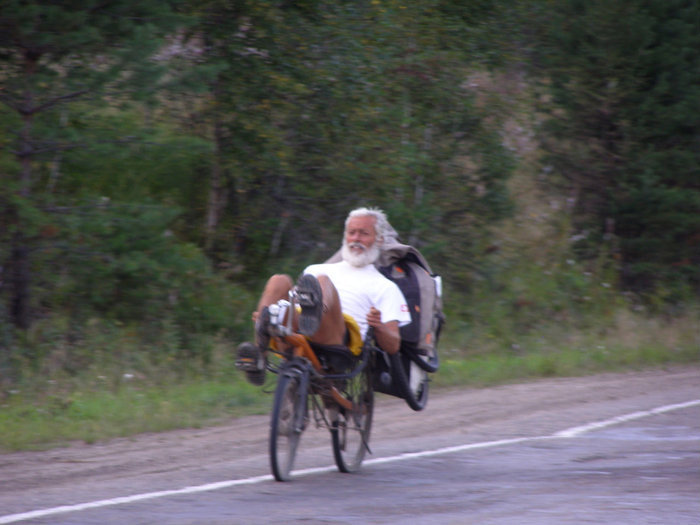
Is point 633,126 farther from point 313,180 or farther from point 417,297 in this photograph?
point 417,297

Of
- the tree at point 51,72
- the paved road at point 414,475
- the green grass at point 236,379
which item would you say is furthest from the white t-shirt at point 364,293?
the tree at point 51,72

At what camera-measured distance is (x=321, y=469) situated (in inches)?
303

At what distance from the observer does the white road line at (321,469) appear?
19.0 feet

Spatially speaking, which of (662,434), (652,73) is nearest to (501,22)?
(652,73)

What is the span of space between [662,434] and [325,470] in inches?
158

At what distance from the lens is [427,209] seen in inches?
651

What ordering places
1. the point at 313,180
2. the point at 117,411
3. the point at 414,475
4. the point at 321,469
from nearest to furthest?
the point at 414,475, the point at 321,469, the point at 117,411, the point at 313,180

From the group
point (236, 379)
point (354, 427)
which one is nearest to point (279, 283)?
point (354, 427)

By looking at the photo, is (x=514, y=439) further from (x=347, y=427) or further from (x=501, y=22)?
(x=501, y=22)

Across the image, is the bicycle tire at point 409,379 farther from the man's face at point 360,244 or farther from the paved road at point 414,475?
the man's face at point 360,244

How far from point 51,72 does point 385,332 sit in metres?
6.61

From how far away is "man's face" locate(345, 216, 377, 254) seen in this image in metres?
7.58

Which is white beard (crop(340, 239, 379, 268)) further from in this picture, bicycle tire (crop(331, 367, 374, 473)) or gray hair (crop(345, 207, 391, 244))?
bicycle tire (crop(331, 367, 374, 473))

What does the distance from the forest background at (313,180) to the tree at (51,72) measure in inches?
1.1
